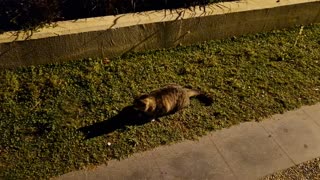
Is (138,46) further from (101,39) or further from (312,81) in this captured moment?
(312,81)

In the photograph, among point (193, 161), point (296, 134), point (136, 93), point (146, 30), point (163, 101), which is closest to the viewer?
point (193, 161)

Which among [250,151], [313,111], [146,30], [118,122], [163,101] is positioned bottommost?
[250,151]

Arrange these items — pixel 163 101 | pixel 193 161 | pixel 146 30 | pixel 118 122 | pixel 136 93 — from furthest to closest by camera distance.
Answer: pixel 146 30
pixel 136 93
pixel 118 122
pixel 163 101
pixel 193 161

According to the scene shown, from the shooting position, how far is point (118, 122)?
541 cm

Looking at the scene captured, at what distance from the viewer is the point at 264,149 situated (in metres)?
5.28

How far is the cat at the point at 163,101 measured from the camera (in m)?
5.14

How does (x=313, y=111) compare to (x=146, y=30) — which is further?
(x=146, y=30)

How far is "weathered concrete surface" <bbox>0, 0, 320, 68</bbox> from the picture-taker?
5.76 m

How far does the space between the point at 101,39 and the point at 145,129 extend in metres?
1.64

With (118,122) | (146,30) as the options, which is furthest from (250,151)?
(146,30)

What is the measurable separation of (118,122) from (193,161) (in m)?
1.17

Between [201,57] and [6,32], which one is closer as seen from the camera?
[6,32]

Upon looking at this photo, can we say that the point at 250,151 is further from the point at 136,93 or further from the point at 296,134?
the point at 136,93

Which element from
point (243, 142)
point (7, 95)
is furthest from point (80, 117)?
point (243, 142)
